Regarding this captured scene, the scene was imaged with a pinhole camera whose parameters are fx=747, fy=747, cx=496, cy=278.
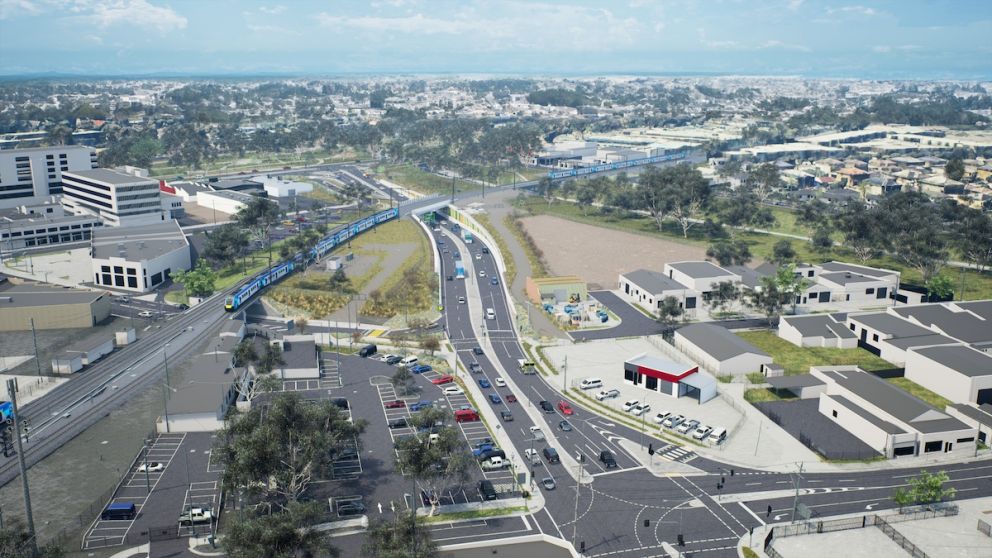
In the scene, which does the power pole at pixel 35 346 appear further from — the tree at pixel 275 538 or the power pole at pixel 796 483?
the power pole at pixel 796 483

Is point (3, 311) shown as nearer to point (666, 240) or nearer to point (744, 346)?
point (744, 346)

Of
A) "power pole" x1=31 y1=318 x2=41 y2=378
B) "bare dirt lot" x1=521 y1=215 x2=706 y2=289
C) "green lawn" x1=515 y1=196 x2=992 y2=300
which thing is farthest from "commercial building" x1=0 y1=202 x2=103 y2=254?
"green lawn" x1=515 y1=196 x2=992 y2=300

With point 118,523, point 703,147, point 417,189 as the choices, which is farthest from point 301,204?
point 703,147

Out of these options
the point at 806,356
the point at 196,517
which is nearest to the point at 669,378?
the point at 806,356

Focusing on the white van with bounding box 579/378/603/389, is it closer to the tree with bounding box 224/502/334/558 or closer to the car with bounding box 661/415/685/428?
the car with bounding box 661/415/685/428

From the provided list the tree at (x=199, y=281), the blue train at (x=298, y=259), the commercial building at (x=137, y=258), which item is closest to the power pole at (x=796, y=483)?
the blue train at (x=298, y=259)

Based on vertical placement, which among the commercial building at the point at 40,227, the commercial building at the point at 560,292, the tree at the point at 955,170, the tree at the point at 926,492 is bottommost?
the tree at the point at 926,492
